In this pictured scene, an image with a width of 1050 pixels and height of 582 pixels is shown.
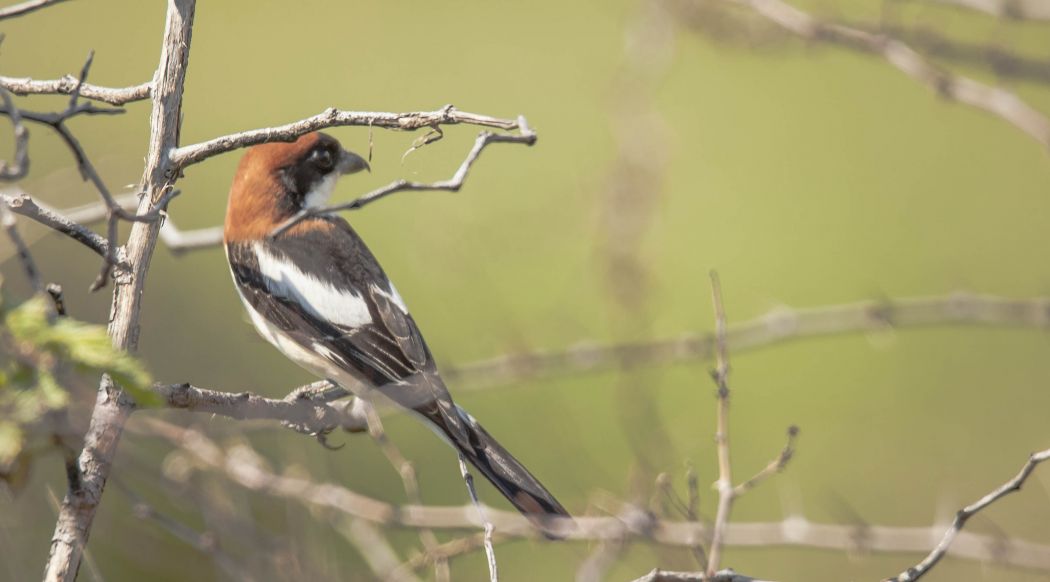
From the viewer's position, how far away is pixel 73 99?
1.73 m

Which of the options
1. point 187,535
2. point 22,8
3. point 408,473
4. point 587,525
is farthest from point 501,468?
point 22,8

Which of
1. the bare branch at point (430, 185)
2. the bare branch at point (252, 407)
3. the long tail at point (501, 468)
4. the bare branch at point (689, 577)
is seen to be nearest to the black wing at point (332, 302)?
the long tail at point (501, 468)

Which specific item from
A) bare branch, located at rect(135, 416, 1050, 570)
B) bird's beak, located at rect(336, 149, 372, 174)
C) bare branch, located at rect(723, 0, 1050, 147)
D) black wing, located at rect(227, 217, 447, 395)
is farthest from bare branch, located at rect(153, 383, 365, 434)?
bare branch, located at rect(723, 0, 1050, 147)

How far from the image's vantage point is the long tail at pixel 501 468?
278 cm

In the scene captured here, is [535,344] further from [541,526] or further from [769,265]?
[541,526]

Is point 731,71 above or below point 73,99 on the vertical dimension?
above

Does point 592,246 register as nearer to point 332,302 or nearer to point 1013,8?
point 332,302

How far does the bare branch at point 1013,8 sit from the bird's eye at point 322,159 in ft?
6.27

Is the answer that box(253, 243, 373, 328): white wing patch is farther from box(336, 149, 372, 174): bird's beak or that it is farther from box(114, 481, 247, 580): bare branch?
box(114, 481, 247, 580): bare branch

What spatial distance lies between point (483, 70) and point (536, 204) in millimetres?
1879

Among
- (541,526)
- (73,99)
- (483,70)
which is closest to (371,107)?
(483,70)

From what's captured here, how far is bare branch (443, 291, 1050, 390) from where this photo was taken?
3260 millimetres

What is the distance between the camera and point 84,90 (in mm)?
2008

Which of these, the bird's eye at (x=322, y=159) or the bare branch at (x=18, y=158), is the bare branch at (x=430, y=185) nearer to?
the bare branch at (x=18, y=158)
